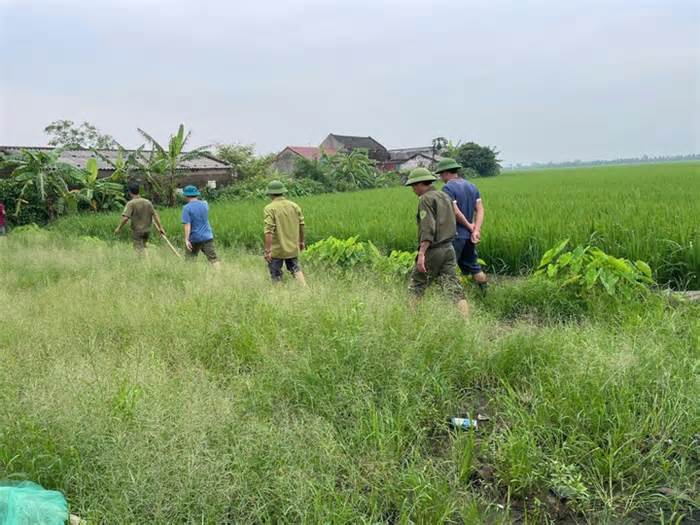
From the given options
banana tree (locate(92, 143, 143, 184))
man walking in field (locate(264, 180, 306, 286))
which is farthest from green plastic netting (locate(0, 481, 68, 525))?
banana tree (locate(92, 143, 143, 184))

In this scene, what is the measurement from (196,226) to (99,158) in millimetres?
17014

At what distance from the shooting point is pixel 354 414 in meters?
2.83

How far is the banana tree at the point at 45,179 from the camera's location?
48.4 ft

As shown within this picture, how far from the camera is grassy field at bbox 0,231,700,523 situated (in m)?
2.22

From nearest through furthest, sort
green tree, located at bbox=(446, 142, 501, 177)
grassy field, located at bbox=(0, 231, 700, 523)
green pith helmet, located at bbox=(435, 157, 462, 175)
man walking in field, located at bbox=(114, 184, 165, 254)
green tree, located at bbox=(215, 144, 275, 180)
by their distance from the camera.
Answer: grassy field, located at bbox=(0, 231, 700, 523) < green pith helmet, located at bbox=(435, 157, 462, 175) < man walking in field, located at bbox=(114, 184, 165, 254) < green tree, located at bbox=(215, 144, 275, 180) < green tree, located at bbox=(446, 142, 501, 177)

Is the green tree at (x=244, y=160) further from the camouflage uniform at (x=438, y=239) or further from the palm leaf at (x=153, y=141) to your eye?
the camouflage uniform at (x=438, y=239)

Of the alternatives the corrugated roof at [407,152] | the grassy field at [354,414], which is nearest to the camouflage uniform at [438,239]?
the grassy field at [354,414]

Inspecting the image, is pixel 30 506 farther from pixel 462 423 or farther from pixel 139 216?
pixel 139 216

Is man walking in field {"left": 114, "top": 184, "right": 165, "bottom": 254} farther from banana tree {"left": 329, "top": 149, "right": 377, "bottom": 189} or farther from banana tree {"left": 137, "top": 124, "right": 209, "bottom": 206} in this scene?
banana tree {"left": 329, "top": 149, "right": 377, "bottom": 189}

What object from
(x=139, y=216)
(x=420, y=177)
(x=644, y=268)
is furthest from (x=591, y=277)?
(x=139, y=216)

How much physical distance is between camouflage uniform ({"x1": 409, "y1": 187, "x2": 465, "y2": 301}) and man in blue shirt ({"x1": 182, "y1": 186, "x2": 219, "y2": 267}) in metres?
3.86

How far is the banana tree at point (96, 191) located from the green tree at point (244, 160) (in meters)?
8.37

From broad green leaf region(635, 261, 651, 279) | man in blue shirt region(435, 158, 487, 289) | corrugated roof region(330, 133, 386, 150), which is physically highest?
corrugated roof region(330, 133, 386, 150)

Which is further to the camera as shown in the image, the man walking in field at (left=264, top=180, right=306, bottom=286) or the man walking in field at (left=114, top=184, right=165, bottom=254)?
the man walking in field at (left=114, top=184, right=165, bottom=254)
